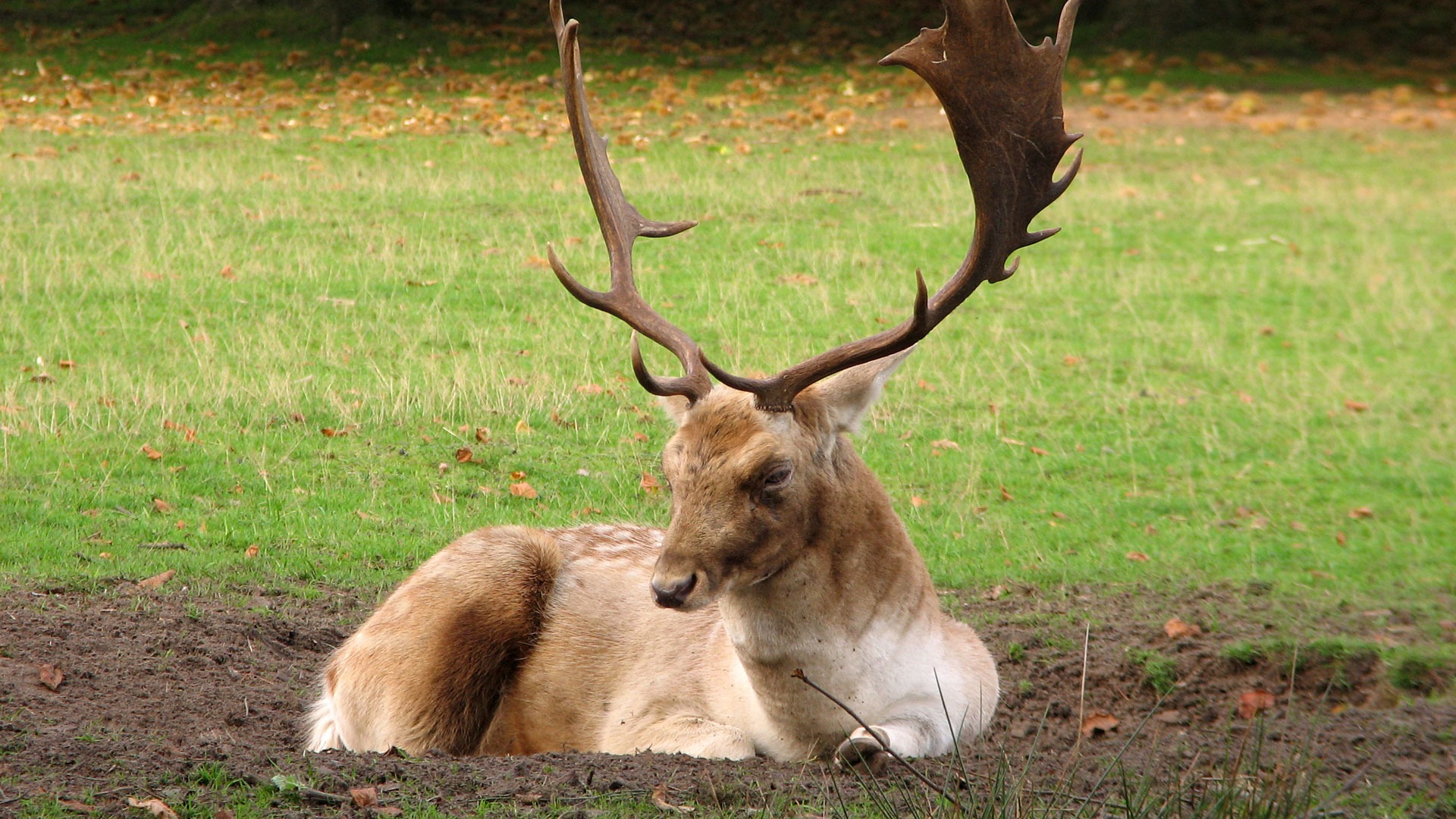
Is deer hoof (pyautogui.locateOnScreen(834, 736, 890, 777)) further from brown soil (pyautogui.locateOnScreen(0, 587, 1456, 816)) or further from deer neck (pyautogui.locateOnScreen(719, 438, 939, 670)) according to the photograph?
deer neck (pyautogui.locateOnScreen(719, 438, 939, 670))

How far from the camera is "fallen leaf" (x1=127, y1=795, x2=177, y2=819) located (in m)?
4.10

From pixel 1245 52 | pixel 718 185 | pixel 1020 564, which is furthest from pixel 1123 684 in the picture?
pixel 1245 52

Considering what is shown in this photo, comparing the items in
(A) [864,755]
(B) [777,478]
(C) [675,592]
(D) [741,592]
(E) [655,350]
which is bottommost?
(E) [655,350]

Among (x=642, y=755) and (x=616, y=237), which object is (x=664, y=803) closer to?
(x=642, y=755)

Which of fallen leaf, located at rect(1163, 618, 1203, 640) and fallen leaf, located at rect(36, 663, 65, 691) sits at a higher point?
fallen leaf, located at rect(36, 663, 65, 691)

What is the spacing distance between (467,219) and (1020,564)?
7999 millimetres

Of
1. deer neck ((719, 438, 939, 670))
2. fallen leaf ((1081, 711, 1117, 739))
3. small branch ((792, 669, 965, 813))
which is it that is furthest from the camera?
fallen leaf ((1081, 711, 1117, 739))

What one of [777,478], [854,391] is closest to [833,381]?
[854,391]

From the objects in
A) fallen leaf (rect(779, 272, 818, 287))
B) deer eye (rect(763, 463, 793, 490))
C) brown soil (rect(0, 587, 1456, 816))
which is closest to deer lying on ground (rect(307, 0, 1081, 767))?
deer eye (rect(763, 463, 793, 490))

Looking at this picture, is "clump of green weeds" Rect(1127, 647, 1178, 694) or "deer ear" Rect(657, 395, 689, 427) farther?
"clump of green weeds" Rect(1127, 647, 1178, 694)

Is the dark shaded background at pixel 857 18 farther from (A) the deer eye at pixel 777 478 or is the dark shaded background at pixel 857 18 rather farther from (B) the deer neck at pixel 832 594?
(A) the deer eye at pixel 777 478

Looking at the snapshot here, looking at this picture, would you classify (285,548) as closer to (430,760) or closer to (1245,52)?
(430,760)

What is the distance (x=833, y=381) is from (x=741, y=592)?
0.77 m

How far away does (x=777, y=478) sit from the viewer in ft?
15.6
